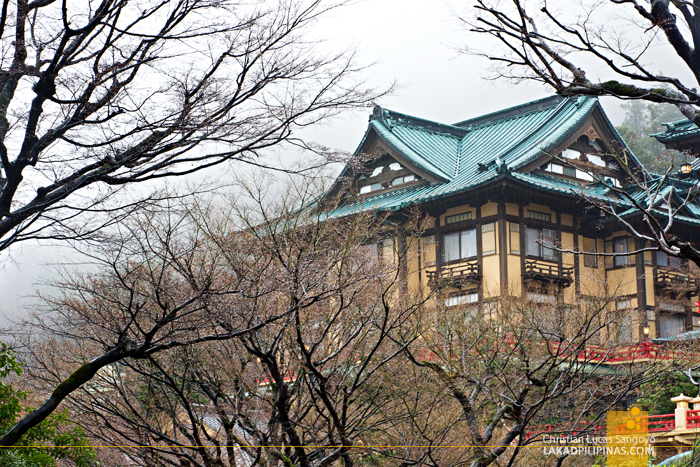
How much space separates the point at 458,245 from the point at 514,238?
1788mm

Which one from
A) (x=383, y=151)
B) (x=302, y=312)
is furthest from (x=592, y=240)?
(x=302, y=312)

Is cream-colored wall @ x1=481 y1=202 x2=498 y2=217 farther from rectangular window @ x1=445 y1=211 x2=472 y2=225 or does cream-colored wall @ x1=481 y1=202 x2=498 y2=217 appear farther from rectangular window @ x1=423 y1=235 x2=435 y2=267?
rectangular window @ x1=423 y1=235 x2=435 y2=267

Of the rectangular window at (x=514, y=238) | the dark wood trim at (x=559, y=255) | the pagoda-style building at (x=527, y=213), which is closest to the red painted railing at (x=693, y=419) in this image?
the pagoda-style building at (x=527, y=213)

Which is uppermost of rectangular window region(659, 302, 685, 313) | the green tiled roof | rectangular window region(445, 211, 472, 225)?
the green tiled roof

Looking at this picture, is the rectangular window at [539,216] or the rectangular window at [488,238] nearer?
the rectangular window at [488,238]

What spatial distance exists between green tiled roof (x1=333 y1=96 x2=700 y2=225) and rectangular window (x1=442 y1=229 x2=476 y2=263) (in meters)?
1.57

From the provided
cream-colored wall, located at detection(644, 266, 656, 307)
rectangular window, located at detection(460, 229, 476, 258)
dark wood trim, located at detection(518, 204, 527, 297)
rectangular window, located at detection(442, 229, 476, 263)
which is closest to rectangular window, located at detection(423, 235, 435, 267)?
rectangular window, located at detection(442, 229, 476, 263)

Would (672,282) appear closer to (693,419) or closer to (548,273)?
(548,273)

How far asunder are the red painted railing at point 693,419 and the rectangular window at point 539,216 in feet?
28.8

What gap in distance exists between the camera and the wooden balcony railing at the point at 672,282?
23.9 metres

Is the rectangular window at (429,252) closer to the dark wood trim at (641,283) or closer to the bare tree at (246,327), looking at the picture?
the dark wood trim at (641,283)

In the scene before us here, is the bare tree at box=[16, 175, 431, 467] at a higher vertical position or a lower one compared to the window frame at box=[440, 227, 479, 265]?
lower

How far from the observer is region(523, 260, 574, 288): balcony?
2197cm

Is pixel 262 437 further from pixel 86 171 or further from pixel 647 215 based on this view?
pixel 647 215
